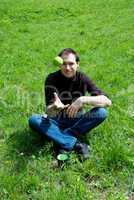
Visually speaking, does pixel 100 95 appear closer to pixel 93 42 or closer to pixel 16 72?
pixel 16 72

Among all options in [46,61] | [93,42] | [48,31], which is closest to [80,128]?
[46,61]

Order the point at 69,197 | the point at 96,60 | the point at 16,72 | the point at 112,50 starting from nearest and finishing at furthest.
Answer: the point at 69,197 < the point at 16,72 < the point at 96,60 < the point at 112,50

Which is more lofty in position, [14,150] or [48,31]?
[48,31]

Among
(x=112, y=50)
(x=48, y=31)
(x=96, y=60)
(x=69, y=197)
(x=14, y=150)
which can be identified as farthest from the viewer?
(x=48, y=31)

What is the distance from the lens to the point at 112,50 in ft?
37.1

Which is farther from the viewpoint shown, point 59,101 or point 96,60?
point 96,60

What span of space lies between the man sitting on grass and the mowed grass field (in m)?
0.23

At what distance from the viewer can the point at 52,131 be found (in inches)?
236

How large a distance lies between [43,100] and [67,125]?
1.73 metres

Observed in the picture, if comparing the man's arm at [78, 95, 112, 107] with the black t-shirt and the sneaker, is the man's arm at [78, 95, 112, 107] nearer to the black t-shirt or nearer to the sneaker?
the black t-shirt

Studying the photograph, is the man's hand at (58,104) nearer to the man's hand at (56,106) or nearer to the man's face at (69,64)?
the man's hand at (56,106)

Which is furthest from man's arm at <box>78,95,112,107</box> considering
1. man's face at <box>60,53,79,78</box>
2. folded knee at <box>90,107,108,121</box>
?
man's face at <box>60,53,79,78</box>

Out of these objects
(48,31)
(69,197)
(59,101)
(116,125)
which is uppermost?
(48,31)

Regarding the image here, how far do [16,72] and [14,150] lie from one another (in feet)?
12.8
